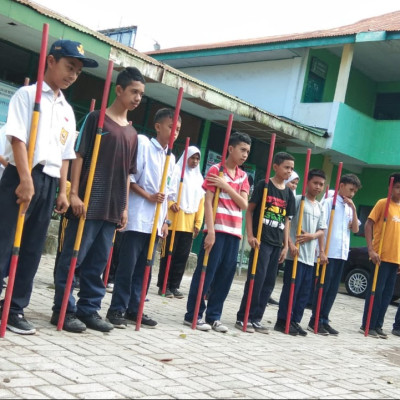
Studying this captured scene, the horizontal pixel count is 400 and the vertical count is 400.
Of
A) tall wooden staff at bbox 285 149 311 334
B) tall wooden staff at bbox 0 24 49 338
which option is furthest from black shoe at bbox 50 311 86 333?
tall wooden staff at bbox 285 149 311 334

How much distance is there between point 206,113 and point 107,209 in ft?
29.3

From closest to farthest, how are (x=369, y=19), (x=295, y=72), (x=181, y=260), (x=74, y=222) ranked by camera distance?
1. (x=74, y=222)
2. (x=181, y=260)
3. (x=295, y=72)
4. (x=369, y=19)

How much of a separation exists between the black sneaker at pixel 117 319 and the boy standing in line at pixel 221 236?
2.79 ft

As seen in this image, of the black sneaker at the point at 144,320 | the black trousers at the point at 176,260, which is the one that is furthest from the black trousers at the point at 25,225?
the black trousers at the point at 176,260

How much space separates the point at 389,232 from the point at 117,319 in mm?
3934

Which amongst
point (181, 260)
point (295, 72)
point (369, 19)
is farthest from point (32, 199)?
point (369, 19)

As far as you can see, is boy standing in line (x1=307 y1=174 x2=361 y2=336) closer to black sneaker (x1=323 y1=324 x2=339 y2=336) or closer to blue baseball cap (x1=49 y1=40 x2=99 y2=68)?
black sneaker (x1=323 y1=324 x2=339 y2=336)

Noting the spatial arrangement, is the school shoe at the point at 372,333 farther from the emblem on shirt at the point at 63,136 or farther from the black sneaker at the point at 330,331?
the emblem on shirt at the point at 63,136

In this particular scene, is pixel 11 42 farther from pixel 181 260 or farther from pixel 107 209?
pixel 107 209

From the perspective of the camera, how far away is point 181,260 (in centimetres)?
764

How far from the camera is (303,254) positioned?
631cm

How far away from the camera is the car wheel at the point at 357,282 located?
508 inches

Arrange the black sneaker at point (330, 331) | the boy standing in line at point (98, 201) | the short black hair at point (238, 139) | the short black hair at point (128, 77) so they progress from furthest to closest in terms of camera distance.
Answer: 1. the black sneaker at point (330, 331)
2. the short black hair at point (238, 139)
3. the short black hair at point (128, 77)
4. the boy standing in line at point (98, 201)

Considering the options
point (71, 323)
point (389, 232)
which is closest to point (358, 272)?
point (389, 232)
